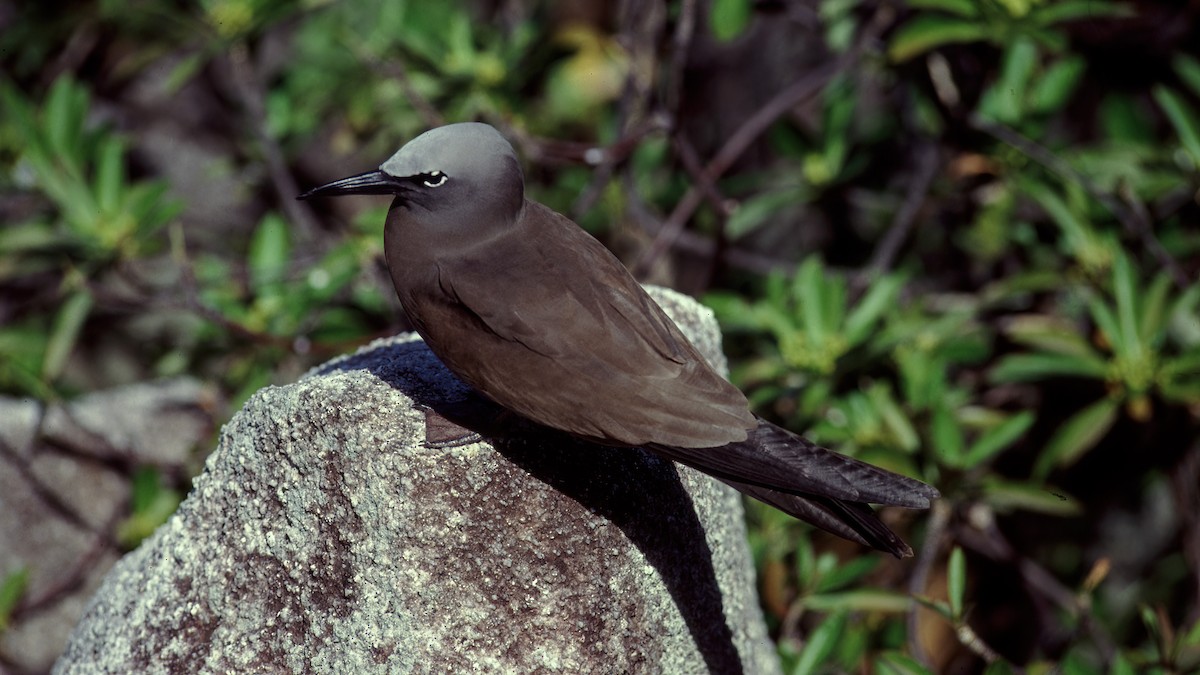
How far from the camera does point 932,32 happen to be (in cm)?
413

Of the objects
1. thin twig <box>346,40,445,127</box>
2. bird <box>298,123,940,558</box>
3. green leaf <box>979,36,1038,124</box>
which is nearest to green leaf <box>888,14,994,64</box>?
green leaf <box>979,36,1038,124</box>

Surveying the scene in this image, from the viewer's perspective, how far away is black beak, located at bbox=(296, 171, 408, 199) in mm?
2582

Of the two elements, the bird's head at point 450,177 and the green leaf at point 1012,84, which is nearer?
the bird's head at point 450,177

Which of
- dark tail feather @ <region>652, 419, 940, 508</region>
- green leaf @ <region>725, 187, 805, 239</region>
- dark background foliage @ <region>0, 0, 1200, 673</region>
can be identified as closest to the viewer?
dark tail feather @ <region>652, 419, 940, 508</region>

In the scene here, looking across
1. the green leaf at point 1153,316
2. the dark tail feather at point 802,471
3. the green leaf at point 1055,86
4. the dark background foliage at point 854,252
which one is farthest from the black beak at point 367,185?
the green leaf at point 1055,86

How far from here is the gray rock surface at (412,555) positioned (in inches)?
101

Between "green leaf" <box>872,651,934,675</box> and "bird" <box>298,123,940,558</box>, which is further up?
"bird" <box>298,123,940,558</box>

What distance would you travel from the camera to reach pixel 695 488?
9.52 feet

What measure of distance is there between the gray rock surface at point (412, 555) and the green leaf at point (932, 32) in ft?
6.49

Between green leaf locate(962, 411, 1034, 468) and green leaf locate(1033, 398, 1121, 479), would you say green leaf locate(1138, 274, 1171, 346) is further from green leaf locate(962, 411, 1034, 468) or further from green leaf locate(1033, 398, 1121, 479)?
green leaf locate(962, 411, 1034, 468)

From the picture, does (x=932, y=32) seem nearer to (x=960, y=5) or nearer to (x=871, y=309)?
(x=960, y=5)

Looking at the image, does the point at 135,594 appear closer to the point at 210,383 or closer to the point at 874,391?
the point at 210,383

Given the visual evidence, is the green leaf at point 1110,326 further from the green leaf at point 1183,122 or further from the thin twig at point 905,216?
the thin twig at point 905,216

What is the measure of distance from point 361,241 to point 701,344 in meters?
1.73
